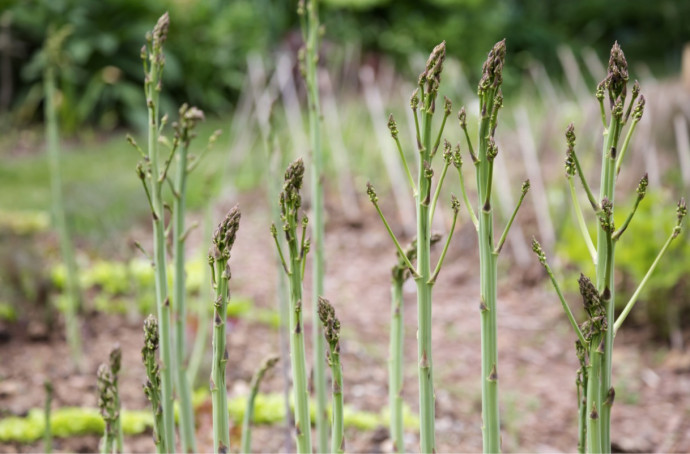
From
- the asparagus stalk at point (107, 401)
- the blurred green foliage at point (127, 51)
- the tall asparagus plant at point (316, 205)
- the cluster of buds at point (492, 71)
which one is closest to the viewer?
the cluster of buds at point (492, 71)

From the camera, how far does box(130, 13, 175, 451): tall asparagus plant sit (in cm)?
112

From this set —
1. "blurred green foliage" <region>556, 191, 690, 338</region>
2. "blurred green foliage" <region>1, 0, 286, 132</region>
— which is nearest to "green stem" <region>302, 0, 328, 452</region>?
"blurred green foliage" <region>556, 191, 690, 338</region>

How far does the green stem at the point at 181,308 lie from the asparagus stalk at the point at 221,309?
0.27 m

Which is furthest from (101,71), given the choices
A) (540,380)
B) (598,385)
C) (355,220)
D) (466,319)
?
(598,385)

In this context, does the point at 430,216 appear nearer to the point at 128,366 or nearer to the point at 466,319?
the point at 128,366

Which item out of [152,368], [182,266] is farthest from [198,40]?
[152,368]

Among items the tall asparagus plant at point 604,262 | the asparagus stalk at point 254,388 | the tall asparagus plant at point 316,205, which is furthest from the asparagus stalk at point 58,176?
the tall asparagus plant at point 604,262

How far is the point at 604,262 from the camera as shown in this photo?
908mm

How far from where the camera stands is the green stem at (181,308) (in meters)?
1.21

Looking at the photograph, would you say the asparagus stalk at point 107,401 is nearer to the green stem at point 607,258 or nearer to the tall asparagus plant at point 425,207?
the tall asparagus plant at point 425,207

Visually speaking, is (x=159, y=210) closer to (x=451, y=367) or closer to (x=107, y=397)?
(x=107, y=397)

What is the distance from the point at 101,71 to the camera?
8641 millimetres

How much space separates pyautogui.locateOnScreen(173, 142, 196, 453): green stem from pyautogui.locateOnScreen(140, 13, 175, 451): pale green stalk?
46 mm

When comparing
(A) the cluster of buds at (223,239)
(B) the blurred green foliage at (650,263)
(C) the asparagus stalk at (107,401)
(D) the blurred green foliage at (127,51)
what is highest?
(D) the blurred green foliage at (127,51)
